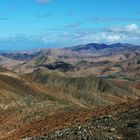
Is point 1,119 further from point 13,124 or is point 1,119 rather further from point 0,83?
point 0,83

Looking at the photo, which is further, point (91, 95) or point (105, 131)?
point (91, 95)

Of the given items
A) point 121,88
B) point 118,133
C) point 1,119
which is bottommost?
point 121,88

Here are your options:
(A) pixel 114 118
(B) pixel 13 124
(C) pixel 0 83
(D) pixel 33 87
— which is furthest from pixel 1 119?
(D) pixel 33 87

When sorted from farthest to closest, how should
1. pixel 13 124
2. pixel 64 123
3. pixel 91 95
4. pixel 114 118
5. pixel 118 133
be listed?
1. pixel 91 95
2. pixel 13 124
3. pixel 64 123
4. pixel 114 118
5. pixel 118 133

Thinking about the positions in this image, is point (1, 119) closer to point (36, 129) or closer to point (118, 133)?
point (36, 129)

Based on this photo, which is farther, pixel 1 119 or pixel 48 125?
pixel 1 119

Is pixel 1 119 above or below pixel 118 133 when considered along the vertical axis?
below

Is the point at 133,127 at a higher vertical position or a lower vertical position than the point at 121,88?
higher

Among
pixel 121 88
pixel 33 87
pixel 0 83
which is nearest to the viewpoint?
pixel 0 83

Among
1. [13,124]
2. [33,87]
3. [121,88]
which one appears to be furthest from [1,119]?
[121,88]
